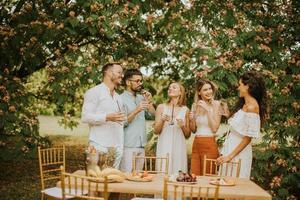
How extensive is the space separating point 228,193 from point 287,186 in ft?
11.7

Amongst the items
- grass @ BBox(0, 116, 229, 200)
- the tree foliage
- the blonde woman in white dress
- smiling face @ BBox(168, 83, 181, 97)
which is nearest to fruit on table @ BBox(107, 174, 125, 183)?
the blonde woman in white dress

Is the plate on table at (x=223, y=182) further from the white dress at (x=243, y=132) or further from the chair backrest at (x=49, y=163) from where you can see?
the chair backrest at (x=49, y=163)

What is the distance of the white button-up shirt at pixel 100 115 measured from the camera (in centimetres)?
537

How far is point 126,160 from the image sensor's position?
5.85 m

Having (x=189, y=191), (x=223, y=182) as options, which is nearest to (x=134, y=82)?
(x=223, y=182)

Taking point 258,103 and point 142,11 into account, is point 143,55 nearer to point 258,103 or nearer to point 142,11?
point 142,11

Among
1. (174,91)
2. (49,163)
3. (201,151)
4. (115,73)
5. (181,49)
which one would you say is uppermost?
(181,49)

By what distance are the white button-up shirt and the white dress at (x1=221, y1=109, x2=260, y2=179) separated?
1.22m

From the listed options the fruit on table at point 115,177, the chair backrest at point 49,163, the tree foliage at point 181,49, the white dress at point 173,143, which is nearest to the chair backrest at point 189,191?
the fruit on table at point 115,177

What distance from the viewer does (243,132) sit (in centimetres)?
532

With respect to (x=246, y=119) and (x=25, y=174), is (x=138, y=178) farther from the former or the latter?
(x=25, y=174)

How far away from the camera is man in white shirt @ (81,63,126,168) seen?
17.7ft

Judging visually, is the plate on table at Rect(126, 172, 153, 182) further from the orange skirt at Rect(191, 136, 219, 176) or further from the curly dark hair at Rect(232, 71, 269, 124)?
the curly dark hair at Rect(232, 71, 269, 124)

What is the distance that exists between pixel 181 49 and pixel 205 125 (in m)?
2.16
